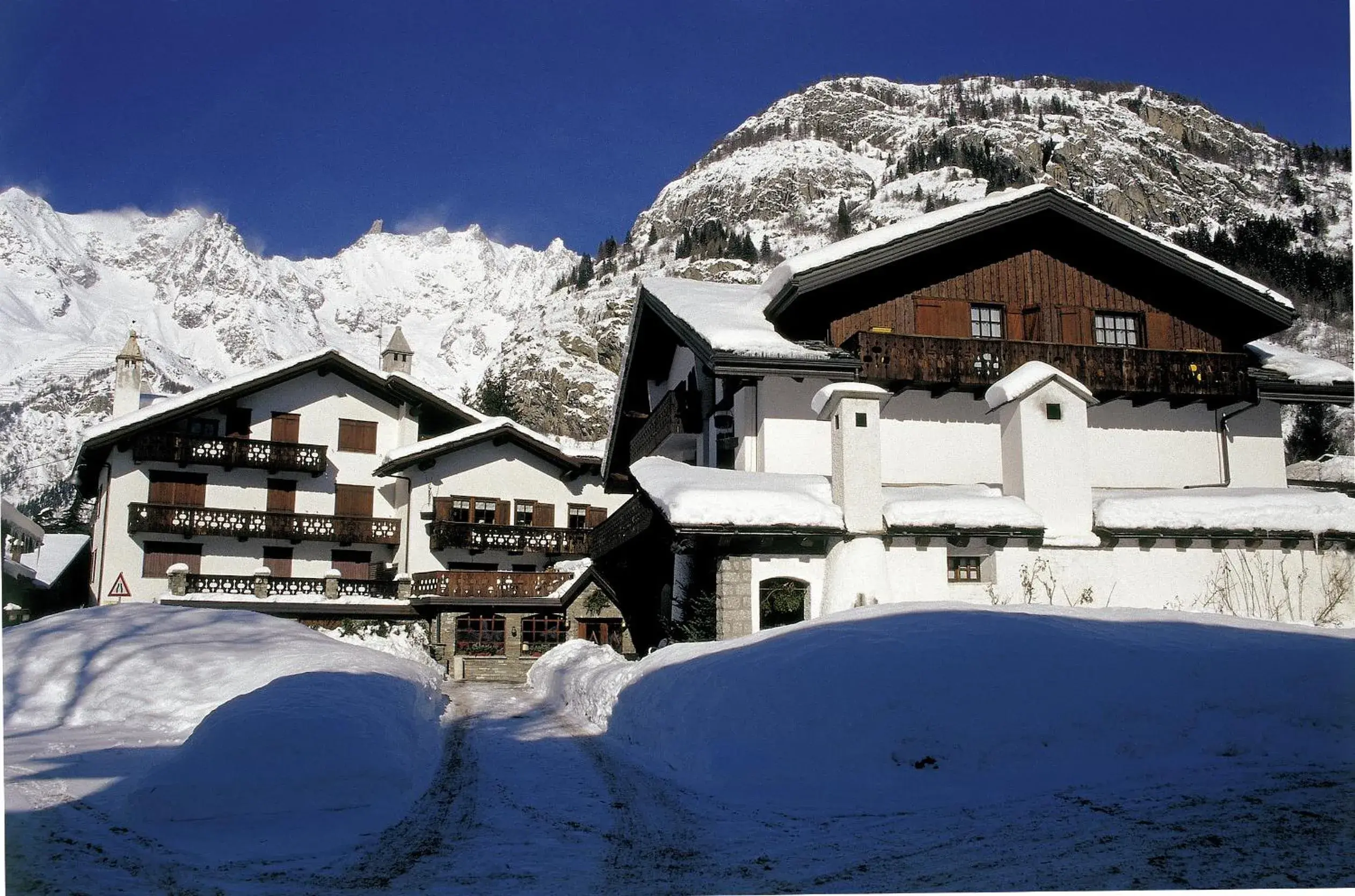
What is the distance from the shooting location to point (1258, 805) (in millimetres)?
7156

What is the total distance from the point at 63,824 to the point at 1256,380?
19.0 meters

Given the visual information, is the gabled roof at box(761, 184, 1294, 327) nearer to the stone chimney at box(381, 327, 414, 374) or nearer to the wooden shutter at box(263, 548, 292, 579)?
the wooden shutter at box(263, 548, 292, 579)

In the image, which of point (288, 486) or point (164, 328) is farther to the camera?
point (164, 328)

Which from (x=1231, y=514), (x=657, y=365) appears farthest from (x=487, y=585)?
(x=1231, y=514)

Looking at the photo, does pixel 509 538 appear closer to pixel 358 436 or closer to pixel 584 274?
pixel 358 436

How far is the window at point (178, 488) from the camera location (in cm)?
3003

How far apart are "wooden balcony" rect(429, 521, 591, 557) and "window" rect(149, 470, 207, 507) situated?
6.66m

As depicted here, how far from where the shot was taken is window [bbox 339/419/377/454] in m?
32.5

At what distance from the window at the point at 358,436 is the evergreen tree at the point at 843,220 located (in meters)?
33.3

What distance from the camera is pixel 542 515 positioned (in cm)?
3288

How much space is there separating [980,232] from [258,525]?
21686 mm

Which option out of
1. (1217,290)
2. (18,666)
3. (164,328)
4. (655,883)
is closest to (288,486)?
(164,328)

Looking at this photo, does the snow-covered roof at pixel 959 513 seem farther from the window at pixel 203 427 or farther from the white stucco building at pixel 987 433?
the window at pixel 203 427

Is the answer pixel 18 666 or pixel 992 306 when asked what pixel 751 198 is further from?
pixel 18 666
